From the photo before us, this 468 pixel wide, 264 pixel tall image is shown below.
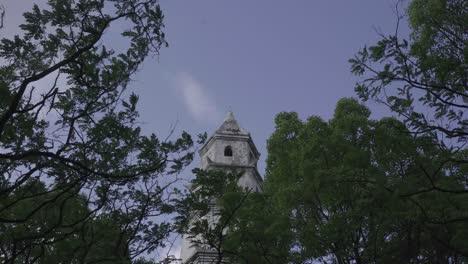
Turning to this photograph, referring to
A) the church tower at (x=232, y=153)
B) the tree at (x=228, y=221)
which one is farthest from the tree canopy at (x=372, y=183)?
the church tower at (x=232, y=153)

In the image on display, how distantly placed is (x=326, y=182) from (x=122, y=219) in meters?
3.32

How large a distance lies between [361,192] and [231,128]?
80.5 feet

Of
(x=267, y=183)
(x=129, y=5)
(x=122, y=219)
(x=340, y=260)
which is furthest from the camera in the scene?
(x=267, y=183)

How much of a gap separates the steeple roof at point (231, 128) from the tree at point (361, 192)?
17085mm

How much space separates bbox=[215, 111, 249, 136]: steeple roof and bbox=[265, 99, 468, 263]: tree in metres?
17.1

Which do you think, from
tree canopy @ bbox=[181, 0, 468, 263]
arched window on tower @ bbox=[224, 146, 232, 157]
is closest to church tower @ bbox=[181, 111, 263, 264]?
arched window on tower @ bbox=[224, 146, 232, 157]

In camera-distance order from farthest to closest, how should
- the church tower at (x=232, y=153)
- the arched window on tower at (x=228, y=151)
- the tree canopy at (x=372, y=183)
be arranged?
the arched window on tower at (x=228, y=151) < the church tower at (x=232, y=153) < the tree canopy at (x=372, y=183)

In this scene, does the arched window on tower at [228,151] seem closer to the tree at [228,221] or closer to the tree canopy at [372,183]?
the tree canopy at [372,183]

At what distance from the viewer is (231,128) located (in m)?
32.6

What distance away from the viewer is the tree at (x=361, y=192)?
793 centimetres

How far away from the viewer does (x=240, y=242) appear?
853 cm

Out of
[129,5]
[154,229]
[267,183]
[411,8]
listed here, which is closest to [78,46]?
[129,5]

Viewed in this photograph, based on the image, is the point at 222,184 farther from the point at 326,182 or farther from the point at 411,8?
the point at 411,8

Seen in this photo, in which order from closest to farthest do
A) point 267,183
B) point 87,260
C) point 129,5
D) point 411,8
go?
point 129,5 → point 87,260 → point 411,8 → point 267,183
